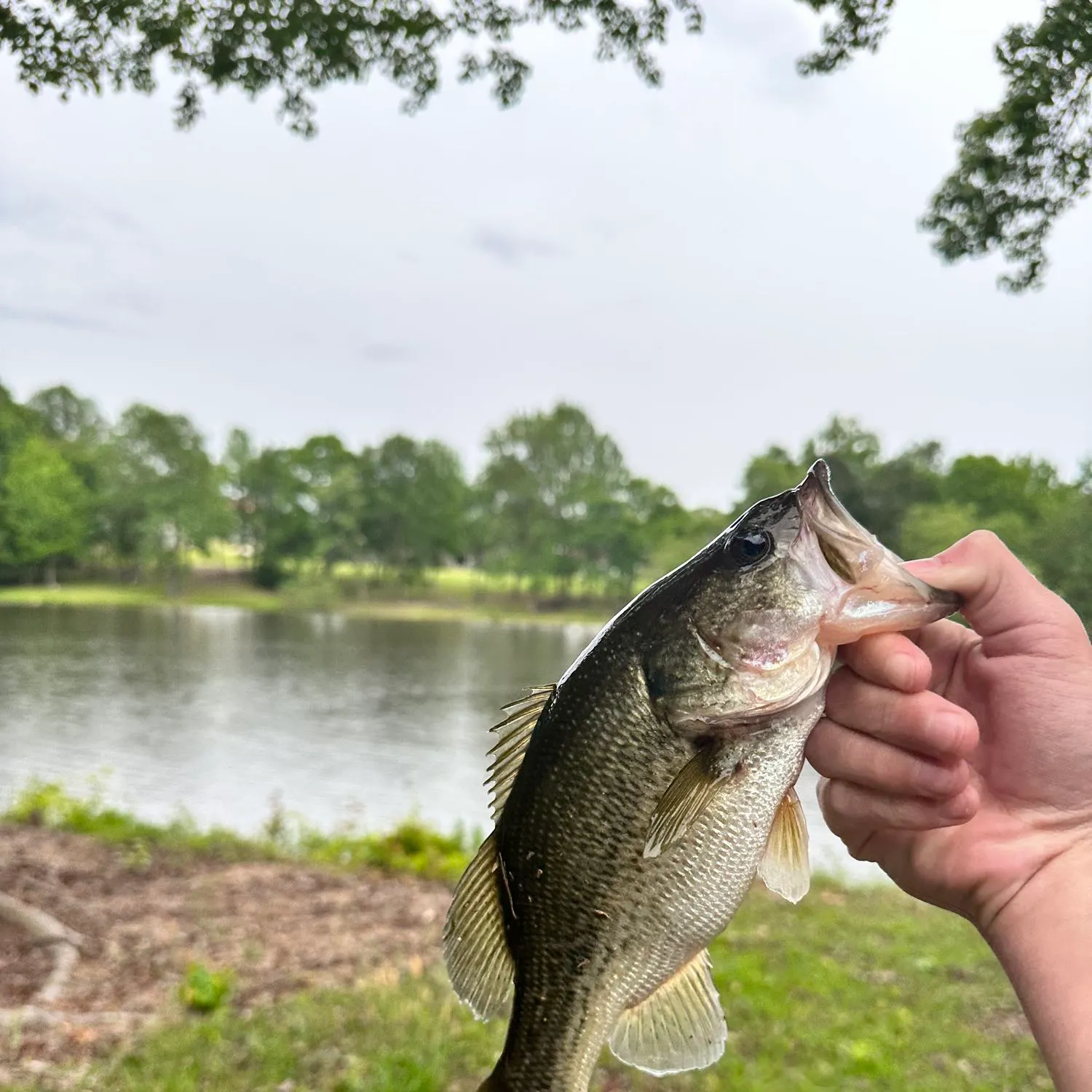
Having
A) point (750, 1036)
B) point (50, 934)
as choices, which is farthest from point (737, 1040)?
point (50, 934)

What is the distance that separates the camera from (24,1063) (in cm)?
430

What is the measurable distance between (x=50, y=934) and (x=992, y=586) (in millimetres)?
6664

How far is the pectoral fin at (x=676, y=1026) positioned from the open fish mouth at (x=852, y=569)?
2.24 ft

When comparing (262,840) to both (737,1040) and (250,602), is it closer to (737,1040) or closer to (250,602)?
(737,1040)

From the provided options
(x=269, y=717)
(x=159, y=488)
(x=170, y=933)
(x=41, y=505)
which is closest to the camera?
(x=170, y=933)

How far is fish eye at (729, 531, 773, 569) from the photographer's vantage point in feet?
4.87

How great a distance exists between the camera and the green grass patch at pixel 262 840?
8656 millimetres

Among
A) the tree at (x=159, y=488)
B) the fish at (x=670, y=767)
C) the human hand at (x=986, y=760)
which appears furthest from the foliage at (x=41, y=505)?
the human hand at (x=986, y=760)

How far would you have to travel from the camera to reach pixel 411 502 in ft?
110

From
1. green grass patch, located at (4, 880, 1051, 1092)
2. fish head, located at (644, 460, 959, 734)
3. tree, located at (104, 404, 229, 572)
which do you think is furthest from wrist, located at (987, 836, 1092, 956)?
tree, located at (104, 404, 229, 572)

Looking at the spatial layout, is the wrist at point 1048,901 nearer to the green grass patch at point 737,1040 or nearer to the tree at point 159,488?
the green grass patch at point 737,1040

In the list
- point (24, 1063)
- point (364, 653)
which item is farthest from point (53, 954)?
point (364, 653)

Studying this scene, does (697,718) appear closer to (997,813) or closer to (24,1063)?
(997,813)

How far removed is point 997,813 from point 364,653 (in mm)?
28796
